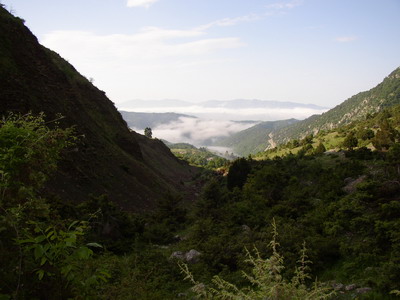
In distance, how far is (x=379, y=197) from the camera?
43.7ft

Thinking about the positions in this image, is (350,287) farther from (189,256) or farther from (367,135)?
(367,135)

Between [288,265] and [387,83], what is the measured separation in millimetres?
207978

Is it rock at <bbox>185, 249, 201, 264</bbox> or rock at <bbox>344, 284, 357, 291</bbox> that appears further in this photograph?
rock at <bbox>185, 249, 201, 264</bbox>

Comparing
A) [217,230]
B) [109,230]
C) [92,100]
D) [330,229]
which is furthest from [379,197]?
[92,100]

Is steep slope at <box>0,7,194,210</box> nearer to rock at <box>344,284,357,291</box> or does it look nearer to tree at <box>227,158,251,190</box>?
tree at <box>227,158,251,190</box>

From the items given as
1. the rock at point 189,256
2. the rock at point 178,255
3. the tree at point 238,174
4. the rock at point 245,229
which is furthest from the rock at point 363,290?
the tree at point 238,174

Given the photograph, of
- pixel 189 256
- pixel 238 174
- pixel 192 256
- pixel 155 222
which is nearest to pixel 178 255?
Answer: pixel 189 256

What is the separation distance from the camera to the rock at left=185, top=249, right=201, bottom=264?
13.0m

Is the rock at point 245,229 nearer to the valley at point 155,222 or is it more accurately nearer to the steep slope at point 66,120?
the valley at point 155,222

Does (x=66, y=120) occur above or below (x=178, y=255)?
above

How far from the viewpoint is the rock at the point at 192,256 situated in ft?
42.7

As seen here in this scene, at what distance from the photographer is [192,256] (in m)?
13.3

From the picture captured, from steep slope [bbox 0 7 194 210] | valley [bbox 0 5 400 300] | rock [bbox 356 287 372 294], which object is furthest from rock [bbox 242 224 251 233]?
steep slope [bbox 0 7 194 210]

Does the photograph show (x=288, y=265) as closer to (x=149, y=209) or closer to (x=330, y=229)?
(x=330, y=229)
